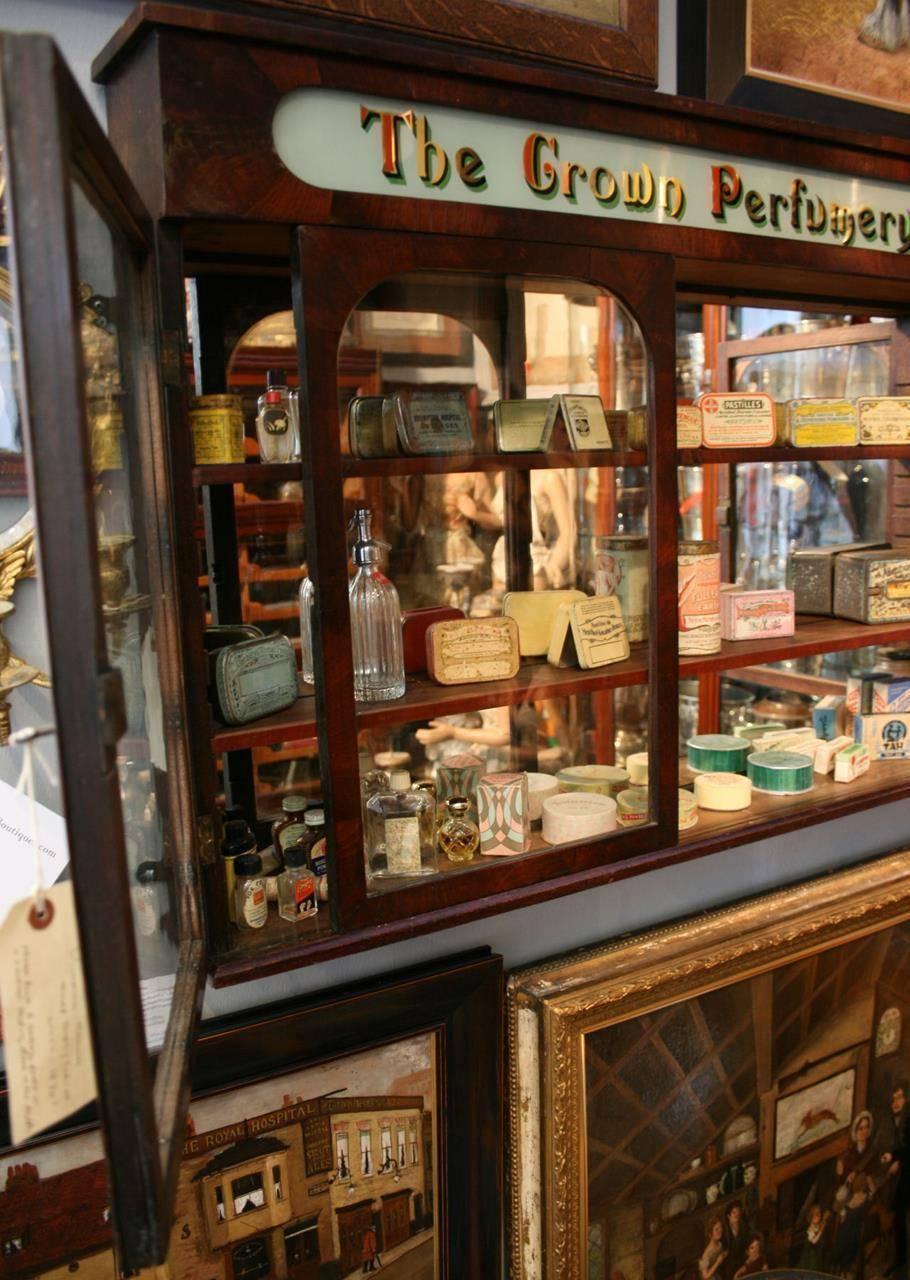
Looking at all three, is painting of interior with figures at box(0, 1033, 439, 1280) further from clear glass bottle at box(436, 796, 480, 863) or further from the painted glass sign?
the painted glass sign

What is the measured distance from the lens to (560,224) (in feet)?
4.07

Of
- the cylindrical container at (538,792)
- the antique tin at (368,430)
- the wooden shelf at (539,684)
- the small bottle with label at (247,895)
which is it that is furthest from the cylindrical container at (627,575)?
the small bottle with label at (247,895)

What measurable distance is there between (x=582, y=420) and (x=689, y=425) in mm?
215

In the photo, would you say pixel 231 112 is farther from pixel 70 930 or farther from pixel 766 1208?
pixel 766 1208

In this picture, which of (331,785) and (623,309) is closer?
(331,785)

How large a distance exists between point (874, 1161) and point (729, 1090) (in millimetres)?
461

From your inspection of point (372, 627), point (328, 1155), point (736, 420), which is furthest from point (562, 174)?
point (328, 1155)

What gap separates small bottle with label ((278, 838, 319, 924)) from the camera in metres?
1.26

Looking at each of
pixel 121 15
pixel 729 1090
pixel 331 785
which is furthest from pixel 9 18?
pixel 729 1090

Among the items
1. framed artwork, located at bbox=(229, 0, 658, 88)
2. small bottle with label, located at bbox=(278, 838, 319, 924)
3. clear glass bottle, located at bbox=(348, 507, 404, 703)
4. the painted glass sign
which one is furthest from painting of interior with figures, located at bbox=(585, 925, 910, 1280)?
framed artwork, located at bbox=(229, 0, 658, 88)

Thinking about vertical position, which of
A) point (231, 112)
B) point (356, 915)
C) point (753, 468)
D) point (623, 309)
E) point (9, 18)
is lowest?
point (356, 915)

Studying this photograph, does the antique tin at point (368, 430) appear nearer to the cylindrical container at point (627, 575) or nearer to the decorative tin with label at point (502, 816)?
the cylindrical container at point (627, 575)

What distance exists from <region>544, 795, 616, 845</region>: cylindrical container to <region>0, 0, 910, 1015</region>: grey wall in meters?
0.21

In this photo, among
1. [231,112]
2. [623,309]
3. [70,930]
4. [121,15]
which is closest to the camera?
[70,930]
